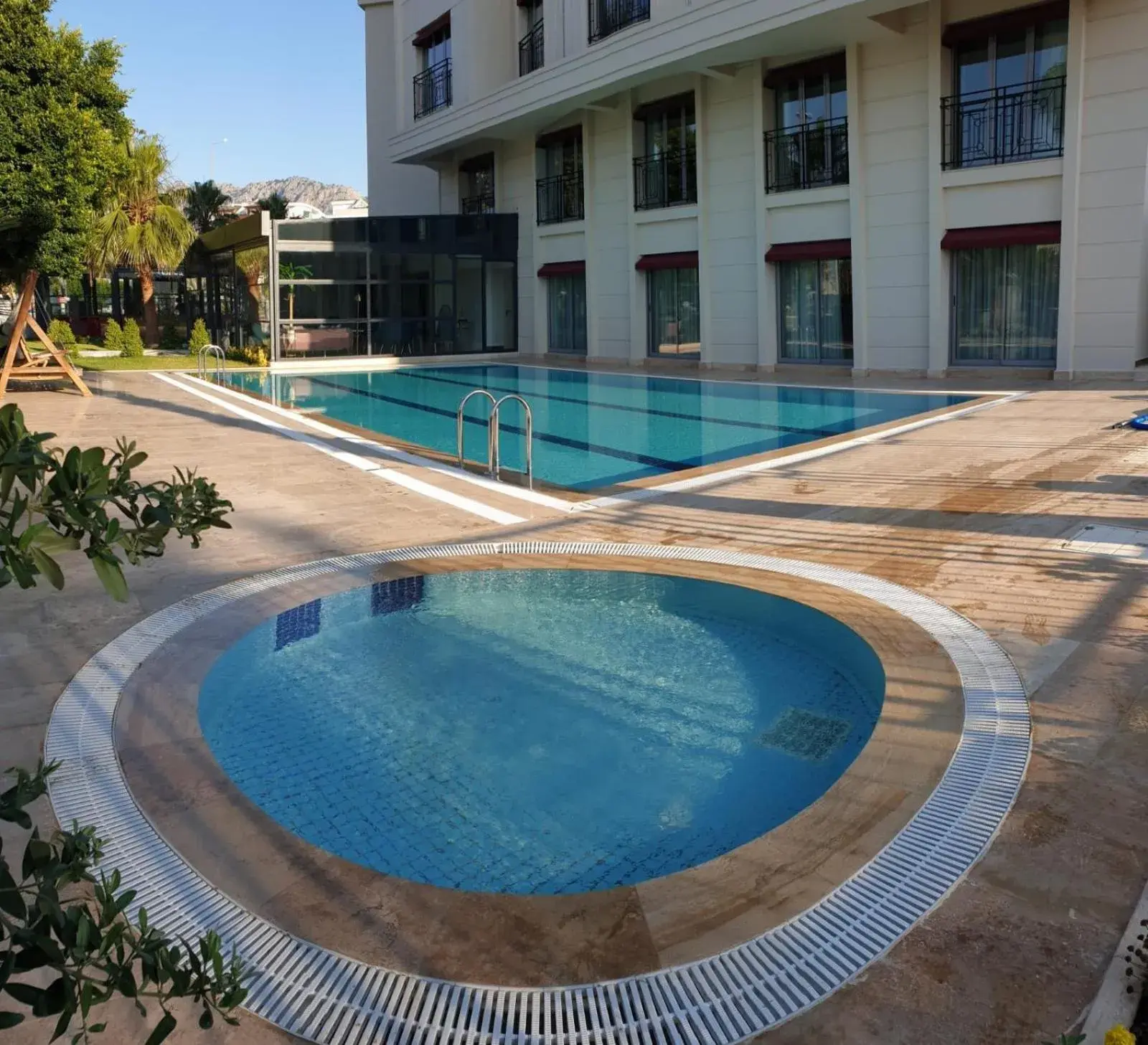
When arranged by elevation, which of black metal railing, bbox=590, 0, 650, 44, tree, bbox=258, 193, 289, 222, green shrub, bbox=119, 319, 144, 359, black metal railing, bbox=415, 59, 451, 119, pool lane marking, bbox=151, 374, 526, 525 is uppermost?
black metal railing, bbox=415, 59, 451, 119

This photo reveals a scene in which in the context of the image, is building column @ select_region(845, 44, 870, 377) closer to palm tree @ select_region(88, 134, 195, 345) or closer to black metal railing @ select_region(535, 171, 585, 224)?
black metal railing @ select_region(535, 171, 585, 224)

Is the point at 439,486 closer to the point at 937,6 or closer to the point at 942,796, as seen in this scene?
the point at 942,796

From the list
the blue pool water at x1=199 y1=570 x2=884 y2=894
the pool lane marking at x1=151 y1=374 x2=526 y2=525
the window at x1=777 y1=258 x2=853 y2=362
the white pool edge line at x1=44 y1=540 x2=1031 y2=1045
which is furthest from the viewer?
the window at x1=777 y1=258 x2=853 y2=362

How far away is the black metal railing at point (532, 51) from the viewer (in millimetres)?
27172

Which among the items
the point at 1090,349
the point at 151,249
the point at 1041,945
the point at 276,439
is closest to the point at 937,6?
the point at 1090,349

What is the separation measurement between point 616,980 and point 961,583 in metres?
4.18

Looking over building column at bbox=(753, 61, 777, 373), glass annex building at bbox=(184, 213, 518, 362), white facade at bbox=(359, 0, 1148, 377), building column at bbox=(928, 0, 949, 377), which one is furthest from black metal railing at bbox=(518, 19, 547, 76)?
building column at bbox=(928, 0, 949, 377)

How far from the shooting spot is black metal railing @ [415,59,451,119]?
29.8m

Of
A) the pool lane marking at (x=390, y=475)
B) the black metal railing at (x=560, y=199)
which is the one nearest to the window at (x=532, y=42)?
the black metal railing at (x=560, y=199)

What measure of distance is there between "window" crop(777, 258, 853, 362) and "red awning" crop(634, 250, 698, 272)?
2343mm

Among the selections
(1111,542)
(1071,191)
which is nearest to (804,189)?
(1071,191)

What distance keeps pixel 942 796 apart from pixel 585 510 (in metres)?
5.35

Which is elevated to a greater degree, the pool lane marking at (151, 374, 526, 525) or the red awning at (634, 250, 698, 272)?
the red awning at (634, 250, 698, 272)

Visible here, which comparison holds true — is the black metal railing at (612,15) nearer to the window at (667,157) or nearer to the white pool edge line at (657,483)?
the window at (667,157)
